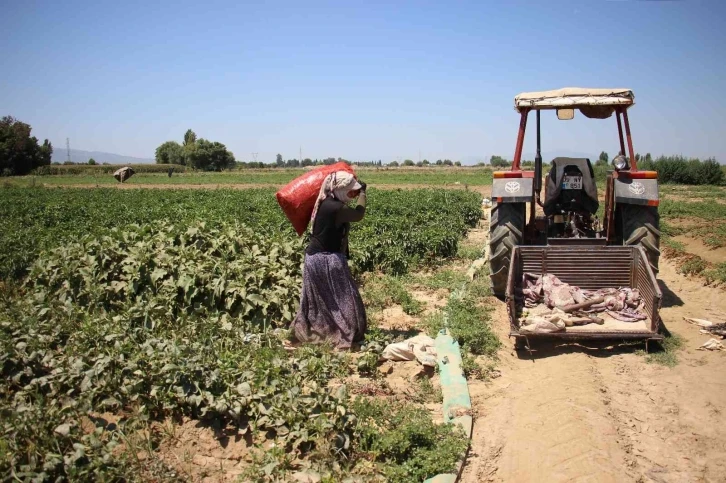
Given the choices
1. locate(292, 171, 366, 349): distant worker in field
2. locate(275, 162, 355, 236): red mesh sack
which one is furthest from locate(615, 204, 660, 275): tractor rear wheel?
locate(275, 162, 355, 236): red mesh sack

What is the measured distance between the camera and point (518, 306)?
5.64 metres

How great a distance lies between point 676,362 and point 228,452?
382 cm

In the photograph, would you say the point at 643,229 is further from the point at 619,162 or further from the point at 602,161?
the point at 602,161

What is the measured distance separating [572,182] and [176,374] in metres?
5.06

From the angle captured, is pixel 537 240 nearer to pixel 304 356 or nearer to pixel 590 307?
pixel 590 307

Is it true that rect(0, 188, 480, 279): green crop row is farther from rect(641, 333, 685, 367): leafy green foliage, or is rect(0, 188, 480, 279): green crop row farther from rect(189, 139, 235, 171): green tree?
rect(189, 139, 235, 171): green tree

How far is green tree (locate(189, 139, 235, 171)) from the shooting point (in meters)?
79.4

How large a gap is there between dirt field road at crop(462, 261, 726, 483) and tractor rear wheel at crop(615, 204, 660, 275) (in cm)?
110

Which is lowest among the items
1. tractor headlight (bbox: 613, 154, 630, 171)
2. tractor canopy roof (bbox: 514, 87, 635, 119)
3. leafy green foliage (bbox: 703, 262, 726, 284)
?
leafy green foliage (bbox: 703, 262, 726, 284)

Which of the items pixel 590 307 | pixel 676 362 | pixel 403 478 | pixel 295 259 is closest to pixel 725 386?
pixel 676 362

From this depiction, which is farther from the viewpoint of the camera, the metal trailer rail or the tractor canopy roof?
the tractor canopy roof

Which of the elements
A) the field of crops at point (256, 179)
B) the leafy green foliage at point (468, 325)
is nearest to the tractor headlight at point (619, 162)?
the leafy green foliage at point (468, 325)

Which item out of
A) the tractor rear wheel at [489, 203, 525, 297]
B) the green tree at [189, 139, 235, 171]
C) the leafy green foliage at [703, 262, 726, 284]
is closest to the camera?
the tractor rear wheel at [489, 203, 525, 297]

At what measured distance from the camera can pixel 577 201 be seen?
6523 millimetres
